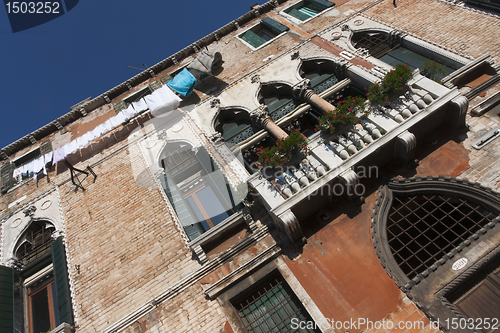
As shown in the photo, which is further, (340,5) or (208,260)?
(340,5)

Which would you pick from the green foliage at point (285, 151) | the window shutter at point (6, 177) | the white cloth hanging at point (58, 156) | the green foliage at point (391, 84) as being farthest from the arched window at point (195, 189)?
the window shutter at point (6, 177)

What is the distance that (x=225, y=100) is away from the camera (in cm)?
1706

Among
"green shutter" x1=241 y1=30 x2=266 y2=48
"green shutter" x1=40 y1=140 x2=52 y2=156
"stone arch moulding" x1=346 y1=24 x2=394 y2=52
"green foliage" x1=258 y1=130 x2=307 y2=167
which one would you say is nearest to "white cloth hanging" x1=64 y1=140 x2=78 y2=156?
"green shutter" x1=40 y1=140 x2=52 y2=156

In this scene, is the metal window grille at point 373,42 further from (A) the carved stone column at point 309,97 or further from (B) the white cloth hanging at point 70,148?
(B) the white cloth hanging at point 70,148

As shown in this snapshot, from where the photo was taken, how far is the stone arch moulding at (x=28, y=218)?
50.6ft

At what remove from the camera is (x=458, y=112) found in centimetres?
1173

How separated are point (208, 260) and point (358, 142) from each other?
7118 millimetres

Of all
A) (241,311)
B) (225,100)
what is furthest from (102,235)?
(225,100)

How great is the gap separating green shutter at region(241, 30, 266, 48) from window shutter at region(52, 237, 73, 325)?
1628 cm

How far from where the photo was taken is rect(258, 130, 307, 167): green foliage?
38.0ft

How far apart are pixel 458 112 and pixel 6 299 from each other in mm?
19371

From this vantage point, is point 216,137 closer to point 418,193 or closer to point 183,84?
point 183,84

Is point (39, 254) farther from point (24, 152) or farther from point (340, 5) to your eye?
point (340, 5)

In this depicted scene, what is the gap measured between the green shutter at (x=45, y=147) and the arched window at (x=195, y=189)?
9045 mm
